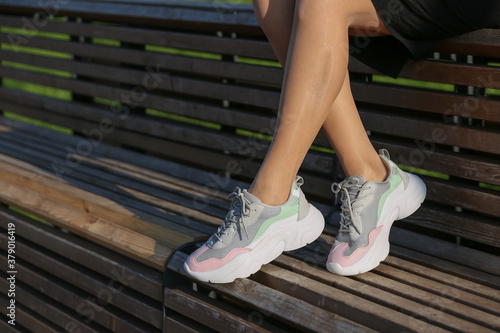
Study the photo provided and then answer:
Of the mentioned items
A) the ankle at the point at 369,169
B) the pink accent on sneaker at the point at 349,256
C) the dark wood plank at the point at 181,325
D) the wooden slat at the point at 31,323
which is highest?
the ankle at the point at 369,169

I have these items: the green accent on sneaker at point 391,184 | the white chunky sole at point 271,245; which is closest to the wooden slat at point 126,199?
the white chunky sole at point 271,245

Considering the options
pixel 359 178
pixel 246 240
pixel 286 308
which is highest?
pixel 359 178

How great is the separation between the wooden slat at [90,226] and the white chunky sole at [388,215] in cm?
49

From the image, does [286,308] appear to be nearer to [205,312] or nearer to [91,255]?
[205,312]

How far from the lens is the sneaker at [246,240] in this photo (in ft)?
5.44

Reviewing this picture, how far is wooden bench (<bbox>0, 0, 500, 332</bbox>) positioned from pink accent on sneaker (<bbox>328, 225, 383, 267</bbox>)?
0.16ft

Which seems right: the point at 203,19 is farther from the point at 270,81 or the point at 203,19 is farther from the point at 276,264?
the point at 276,264

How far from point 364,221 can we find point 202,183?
959mm

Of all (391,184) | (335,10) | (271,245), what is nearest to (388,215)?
(391,184)

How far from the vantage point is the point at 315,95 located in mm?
1603

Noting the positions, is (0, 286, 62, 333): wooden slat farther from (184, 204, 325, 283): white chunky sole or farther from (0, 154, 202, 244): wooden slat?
(184, 204, 325, 283): white chunky sole

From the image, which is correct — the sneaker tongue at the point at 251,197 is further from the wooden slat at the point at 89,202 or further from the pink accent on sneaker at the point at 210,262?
the wooden slat at the point at 89,202

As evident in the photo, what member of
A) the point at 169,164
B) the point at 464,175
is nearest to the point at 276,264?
the point at 464,175

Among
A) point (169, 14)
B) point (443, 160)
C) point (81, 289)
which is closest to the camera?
point (443, 160)
